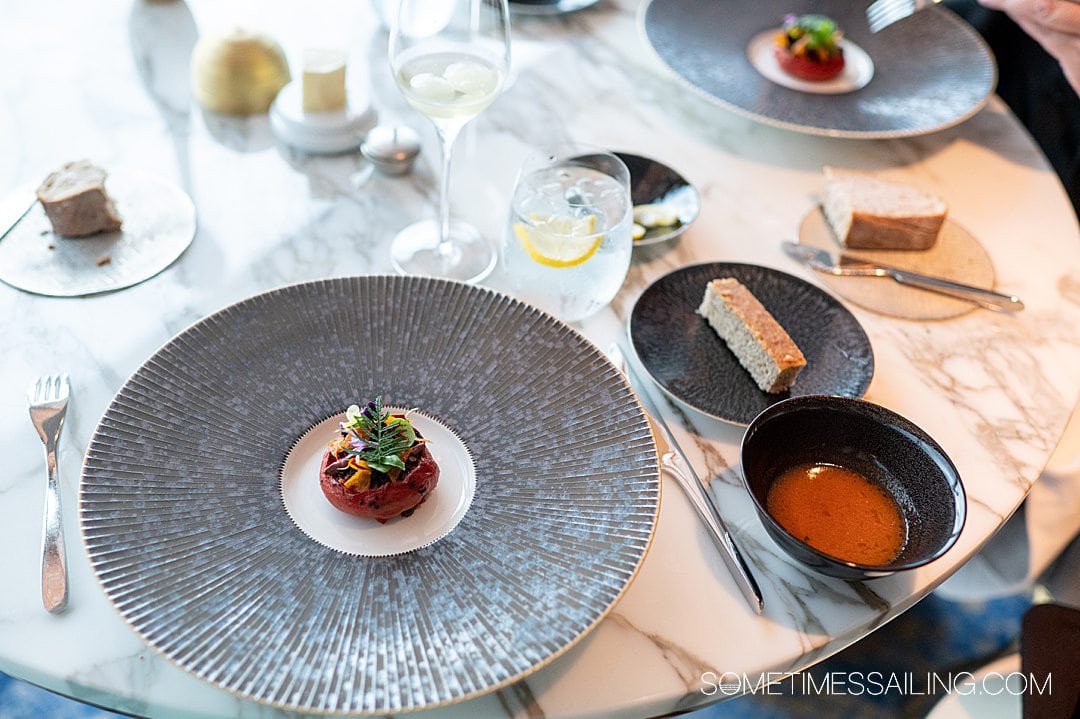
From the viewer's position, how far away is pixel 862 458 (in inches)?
36.4

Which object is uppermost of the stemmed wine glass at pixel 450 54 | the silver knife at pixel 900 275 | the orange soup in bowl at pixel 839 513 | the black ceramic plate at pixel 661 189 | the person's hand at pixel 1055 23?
the stemmed wine glass at pixel 450 54

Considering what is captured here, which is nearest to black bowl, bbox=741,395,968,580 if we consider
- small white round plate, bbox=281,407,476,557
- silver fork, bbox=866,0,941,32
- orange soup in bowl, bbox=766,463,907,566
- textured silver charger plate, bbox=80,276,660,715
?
orange soup in bowl, bbox=766,463,907,566

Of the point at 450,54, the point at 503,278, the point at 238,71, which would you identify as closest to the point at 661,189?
the point at 503,278

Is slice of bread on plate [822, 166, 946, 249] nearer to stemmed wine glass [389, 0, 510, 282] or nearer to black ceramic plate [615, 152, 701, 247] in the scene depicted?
black ceramic plate [615, 152, 701, 247]

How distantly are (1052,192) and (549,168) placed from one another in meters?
0.83

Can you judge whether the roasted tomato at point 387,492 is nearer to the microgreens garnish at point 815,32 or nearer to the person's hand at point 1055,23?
the microgreens garnish at point 815,32

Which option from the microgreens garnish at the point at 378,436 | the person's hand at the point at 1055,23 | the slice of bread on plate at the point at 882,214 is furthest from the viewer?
the person's hand at the point at 1055,23

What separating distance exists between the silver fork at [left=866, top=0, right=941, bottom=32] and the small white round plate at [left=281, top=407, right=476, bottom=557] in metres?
1.19

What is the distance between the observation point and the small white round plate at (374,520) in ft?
2.70

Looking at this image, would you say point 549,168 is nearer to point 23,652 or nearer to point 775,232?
point 775,232

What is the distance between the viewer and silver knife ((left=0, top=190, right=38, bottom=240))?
3.71 ft

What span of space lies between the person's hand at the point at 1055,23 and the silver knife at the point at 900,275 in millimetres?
468

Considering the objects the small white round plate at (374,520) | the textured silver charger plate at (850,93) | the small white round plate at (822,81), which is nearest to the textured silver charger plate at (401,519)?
the small white round plate at (374,520)

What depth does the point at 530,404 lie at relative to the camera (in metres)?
0.92
